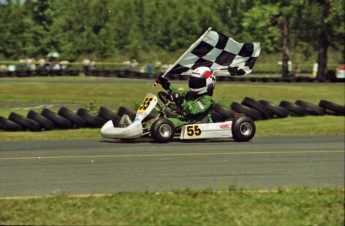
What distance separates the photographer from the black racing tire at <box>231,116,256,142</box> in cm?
1101

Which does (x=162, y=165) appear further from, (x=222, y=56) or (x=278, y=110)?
(x=278, y=110)

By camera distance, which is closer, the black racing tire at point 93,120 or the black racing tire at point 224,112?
the black racing tire at point 224,112

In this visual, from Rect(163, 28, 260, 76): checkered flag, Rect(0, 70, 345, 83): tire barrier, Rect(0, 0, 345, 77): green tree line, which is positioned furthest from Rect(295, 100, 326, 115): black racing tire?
Rect(0, 0, 345, 77): green tree line

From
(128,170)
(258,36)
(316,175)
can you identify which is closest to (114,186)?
(128,170)

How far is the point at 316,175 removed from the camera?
7422mm

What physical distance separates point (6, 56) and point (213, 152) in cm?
5694

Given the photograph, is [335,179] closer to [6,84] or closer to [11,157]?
[11,157]

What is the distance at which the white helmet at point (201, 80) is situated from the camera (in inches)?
437

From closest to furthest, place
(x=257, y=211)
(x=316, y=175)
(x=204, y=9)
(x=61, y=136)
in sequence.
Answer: (x=257, y=211)
(x=316, y=175)
(x=61, y=136)
(x=204, y=9)

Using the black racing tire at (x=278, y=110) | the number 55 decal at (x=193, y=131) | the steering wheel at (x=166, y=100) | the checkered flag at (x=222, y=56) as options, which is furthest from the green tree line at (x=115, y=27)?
the number 55 decal at (x=193, y=131)

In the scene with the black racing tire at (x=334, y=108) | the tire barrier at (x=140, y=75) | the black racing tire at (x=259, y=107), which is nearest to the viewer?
the black racing tire at (x=259, y=107)

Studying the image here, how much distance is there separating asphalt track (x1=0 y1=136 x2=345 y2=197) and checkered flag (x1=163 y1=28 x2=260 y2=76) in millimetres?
1368

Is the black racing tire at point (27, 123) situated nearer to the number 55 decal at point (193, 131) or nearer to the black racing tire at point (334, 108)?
the number 55 decal at point (193, 131)

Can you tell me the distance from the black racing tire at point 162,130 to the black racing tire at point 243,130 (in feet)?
3.45
